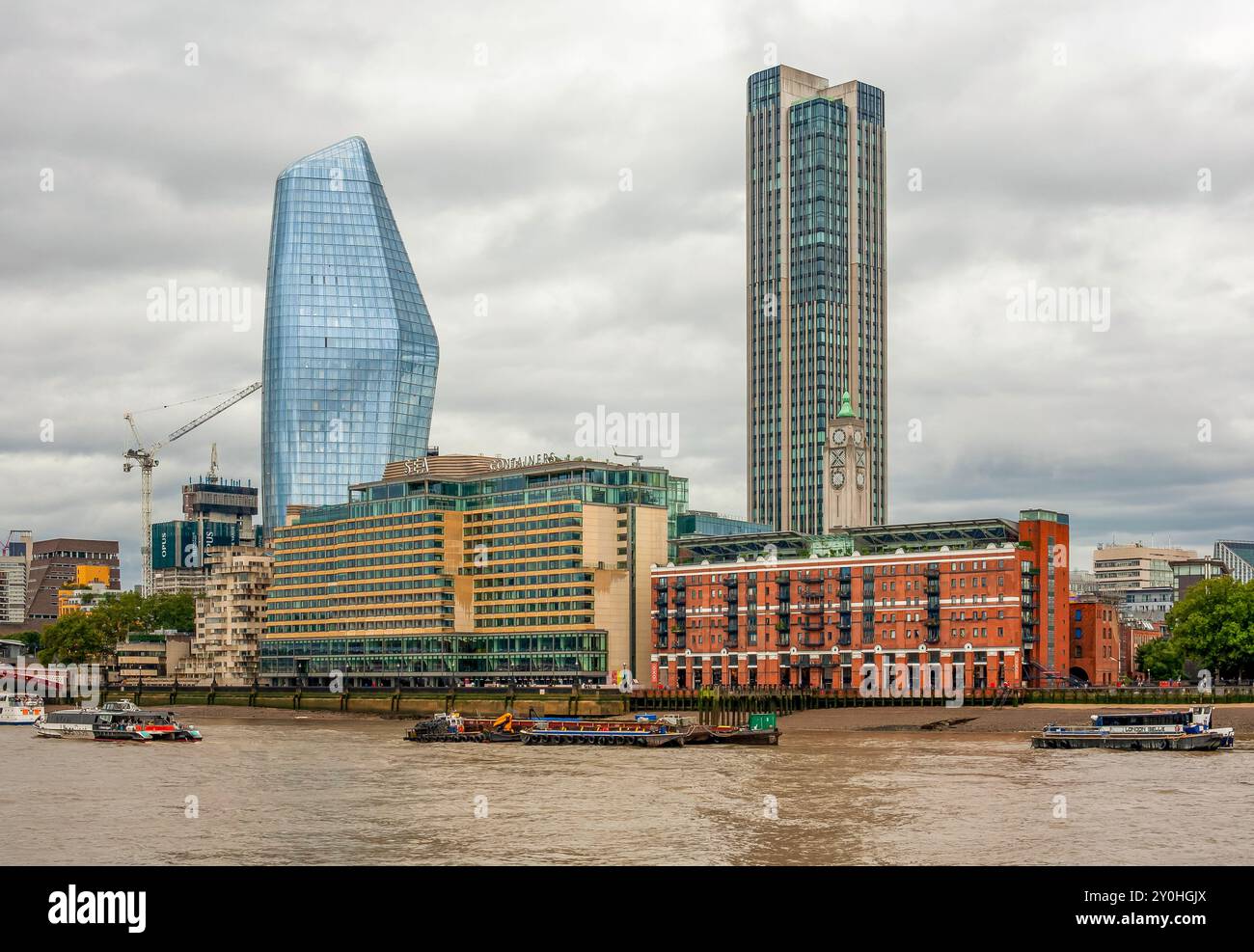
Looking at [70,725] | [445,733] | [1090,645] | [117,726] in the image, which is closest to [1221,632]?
[1090,645]

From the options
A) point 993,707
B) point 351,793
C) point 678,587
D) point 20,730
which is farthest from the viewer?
point 678,587

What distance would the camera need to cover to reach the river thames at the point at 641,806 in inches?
2036

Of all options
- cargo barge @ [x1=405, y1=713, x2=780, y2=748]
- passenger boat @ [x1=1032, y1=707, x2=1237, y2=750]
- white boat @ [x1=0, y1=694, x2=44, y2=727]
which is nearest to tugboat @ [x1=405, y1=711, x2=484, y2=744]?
cargo barge @ [x1=405, y1=713, x2=780, y2=748]

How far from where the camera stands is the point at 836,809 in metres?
65.4

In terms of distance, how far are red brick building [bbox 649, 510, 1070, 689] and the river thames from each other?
5377 cm

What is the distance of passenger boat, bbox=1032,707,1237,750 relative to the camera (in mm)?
107750

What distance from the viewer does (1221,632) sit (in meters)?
152
